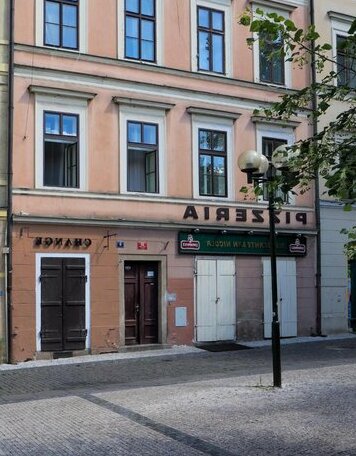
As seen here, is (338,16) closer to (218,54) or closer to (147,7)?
(218,54)

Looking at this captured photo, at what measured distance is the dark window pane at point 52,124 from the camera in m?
15.9

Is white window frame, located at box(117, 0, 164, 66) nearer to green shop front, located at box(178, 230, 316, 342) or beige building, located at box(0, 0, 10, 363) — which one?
beige building, located at box(0, 0, 10, 363)

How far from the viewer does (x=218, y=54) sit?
61.5 ft

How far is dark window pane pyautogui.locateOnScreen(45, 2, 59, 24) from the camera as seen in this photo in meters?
16.1

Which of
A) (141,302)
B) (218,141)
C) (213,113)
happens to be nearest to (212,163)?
(218,141)

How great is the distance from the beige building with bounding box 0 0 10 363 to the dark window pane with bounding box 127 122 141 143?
3.24 m

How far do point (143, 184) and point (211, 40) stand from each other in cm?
478

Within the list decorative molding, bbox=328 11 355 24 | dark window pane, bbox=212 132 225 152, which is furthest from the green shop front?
decorative molding, bbox=328 11 355 24

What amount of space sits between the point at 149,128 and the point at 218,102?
2.35m

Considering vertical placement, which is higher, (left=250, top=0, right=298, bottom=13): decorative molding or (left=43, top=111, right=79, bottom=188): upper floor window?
(left=250, top=0, right=298, bottom=13): decorative molding

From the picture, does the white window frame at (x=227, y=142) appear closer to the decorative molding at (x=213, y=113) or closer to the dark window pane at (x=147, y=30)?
Result: the decorative molding at (x=213, y=113)

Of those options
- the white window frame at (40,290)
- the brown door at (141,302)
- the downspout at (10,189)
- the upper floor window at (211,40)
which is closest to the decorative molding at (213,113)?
the upper floor window at (211,40)

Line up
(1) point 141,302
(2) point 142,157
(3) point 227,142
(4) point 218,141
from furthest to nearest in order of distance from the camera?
(3) point 227,142
(4) point 218,141
(2) point 142,157
(1) point 141,302

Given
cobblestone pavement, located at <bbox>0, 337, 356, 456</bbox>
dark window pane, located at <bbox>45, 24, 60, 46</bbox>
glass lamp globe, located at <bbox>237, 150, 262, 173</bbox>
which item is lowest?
cobblestone pavement, located at <bbox>0, 337, 356, 456</bbox>
